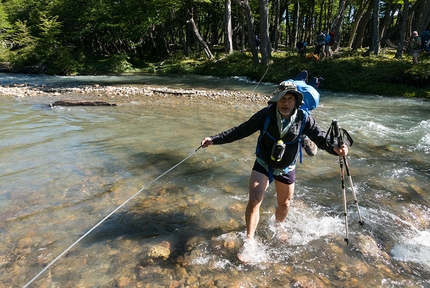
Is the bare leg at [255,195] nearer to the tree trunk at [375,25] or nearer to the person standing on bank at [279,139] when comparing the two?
the person standing on bank at [279,139]

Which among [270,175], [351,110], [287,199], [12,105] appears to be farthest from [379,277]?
[12,105]

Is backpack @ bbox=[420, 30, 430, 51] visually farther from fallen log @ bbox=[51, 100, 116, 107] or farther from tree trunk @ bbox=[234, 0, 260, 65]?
fallen log @ bbox=[51, 100, 116, 107]

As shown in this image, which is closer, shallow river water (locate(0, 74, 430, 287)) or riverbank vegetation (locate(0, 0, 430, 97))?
shallow river water (locate(0, 74, 430, 287))

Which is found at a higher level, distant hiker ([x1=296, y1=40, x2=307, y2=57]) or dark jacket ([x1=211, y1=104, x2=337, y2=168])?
distant hiker ([x1=296, y1=40, x2=307, y2=57])

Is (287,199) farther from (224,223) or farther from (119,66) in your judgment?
(119,66)

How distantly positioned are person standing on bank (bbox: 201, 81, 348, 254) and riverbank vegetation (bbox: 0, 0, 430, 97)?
17.3 meters

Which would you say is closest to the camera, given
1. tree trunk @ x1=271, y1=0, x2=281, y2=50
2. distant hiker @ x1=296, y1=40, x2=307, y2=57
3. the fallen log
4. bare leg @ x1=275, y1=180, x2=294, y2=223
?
bare leg @ x1=275, y1=180, x2=294, y2=223

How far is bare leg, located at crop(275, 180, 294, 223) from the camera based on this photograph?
4.05 metres

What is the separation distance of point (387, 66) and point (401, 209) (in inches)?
706

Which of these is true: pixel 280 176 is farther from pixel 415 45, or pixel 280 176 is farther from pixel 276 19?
pixel 276 19

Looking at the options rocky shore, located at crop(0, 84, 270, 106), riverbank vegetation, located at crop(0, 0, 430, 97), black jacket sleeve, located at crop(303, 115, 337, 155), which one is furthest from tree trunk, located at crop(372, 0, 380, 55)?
black jacket sleeve, located at crop(303, 115, 337, 155)

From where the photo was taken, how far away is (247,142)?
9.35 m

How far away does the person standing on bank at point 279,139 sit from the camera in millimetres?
3639

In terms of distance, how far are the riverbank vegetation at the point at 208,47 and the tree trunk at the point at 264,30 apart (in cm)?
7
